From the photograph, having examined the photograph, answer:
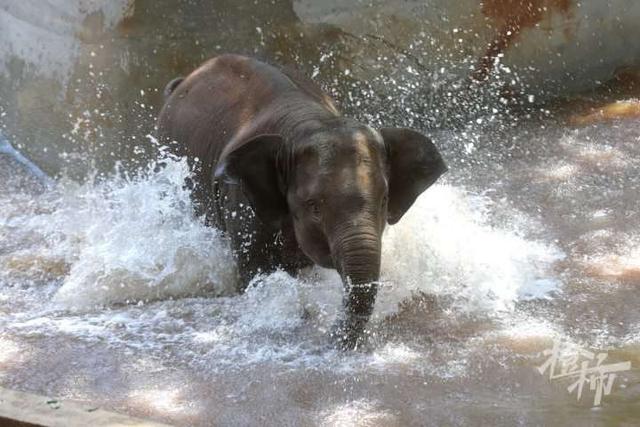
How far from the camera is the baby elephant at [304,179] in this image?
5383mm

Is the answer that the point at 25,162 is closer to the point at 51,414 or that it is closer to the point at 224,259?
the point at 224,259

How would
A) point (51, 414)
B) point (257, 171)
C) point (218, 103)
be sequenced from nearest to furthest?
1. point (51, 414)
2. point (257, 171)
3. point (218, 103)

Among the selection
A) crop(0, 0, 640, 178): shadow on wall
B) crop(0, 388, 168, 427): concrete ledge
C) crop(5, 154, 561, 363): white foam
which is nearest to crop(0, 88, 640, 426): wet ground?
crop(5, 154, 561, 363): white foam

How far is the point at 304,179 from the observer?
5.64m

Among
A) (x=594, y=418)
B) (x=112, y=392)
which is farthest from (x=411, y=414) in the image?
(x=112, y=392)

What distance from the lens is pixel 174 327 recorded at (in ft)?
19.4

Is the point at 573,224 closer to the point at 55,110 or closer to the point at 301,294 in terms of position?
the point at 301,294

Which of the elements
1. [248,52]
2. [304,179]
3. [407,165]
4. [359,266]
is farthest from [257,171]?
[248,52]

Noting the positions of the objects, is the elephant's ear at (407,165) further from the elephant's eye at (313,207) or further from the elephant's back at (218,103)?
the elephant's back at (218,103)

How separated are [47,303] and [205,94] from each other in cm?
182

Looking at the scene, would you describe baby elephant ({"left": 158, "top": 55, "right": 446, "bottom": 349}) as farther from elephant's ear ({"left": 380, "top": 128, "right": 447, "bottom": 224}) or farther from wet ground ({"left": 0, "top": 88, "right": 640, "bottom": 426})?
wet ground ({"left": 0, "top": 88, "right": 640, "bottom": 426})

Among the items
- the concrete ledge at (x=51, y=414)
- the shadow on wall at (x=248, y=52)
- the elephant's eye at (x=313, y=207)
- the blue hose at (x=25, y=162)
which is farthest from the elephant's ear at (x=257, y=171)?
the blue hose at (x=25, y=162)

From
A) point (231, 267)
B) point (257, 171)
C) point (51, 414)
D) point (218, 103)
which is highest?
point (218, 103)

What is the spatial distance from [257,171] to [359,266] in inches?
36.7
